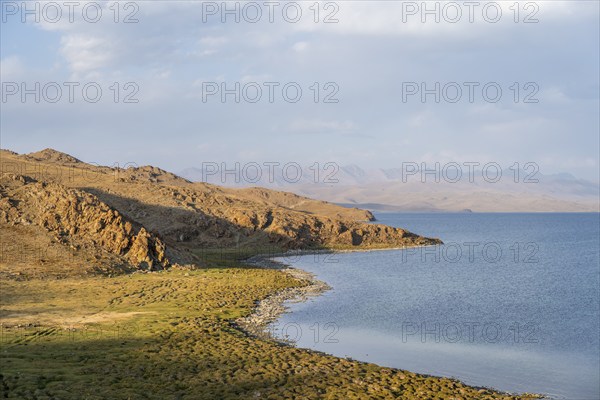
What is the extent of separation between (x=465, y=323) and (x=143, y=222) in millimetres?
63727

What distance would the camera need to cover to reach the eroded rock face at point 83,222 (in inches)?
2280

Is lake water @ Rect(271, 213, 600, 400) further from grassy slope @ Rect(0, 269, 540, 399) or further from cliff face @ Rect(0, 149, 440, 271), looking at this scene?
cliff face @ Rect(0, 149, 440, 271)

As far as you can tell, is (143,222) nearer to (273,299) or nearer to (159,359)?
(273,299)

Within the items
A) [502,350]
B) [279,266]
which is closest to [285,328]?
[502,350]

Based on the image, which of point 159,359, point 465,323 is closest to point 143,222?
point 465,323

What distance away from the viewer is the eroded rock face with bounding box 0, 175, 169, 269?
5791 centimetres

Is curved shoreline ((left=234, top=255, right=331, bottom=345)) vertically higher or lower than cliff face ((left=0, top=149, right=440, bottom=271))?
lower

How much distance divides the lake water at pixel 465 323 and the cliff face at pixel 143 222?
20.1m

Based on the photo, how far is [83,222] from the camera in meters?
59.3

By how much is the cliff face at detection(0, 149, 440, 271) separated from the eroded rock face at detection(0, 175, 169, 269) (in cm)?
9

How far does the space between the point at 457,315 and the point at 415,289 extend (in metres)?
14.3

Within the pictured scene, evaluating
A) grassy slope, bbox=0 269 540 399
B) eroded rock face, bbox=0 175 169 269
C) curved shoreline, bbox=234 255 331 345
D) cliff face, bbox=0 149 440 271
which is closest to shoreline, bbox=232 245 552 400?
curved shoreline, bbox=234 255 331 345

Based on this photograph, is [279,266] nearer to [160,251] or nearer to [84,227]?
[160,251]

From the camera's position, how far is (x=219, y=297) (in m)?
45.4
